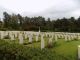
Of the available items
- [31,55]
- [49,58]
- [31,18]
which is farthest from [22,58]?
[31,18]

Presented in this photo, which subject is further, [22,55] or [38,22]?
[38,22]

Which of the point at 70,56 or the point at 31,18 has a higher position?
the point at 31,18

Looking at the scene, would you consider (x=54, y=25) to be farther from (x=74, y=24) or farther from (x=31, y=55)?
(x=31, y=55)

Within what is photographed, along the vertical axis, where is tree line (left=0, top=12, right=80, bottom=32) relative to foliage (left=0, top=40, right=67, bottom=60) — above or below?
above

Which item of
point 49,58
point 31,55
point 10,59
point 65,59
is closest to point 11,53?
point 10,59

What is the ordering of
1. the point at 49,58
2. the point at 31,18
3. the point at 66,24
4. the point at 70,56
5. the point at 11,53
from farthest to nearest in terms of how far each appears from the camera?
the point at 31,18 < the point at 66,24 < the point at 70,56 < the point at 11,53 < the point at 49,58

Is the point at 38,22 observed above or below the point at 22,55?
above

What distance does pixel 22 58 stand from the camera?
29.0ft

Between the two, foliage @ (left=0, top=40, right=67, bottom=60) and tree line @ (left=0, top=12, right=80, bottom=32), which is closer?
foliage @ (left=0, top=40, right=67, bottom=60)

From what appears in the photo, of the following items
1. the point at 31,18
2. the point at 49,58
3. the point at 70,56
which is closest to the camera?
the point at 49,58

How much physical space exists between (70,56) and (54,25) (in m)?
66.8

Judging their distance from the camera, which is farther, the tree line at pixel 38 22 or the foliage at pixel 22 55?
the tree line at pixel 38 22

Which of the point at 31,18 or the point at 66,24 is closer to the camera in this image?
the point at 66,24

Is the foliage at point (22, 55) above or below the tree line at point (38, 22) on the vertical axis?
below
